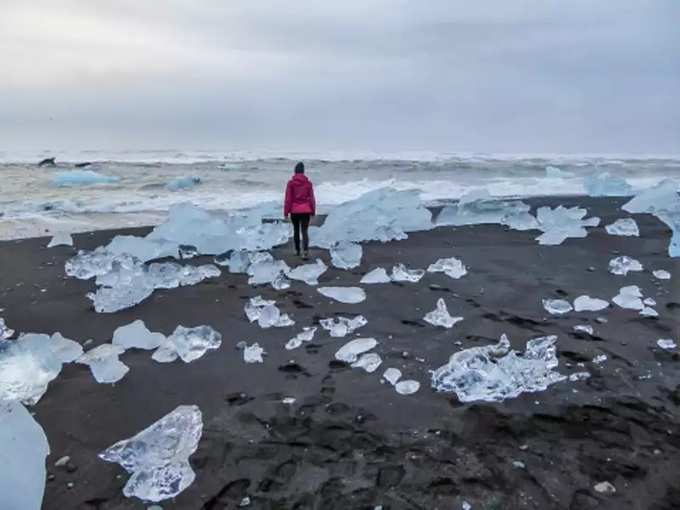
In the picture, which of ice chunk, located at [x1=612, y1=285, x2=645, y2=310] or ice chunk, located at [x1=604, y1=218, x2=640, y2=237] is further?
ice chunk, located at [x1=604, y1=218, x2=640, y2=237]

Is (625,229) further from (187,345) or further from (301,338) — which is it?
(187,345)

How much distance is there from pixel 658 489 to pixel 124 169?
3219 centimetres

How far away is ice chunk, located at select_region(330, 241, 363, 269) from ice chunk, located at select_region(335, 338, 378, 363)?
2824 mm

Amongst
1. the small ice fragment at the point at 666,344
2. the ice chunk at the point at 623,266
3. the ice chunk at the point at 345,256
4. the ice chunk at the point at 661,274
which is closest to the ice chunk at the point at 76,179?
the ice chunk at the point at 345,256

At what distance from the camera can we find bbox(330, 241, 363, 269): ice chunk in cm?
766

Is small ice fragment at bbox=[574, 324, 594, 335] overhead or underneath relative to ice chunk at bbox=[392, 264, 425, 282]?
overhead

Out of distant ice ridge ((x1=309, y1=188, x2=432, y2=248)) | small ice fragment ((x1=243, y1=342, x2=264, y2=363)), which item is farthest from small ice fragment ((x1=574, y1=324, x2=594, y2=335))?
distant ice ridge ((x1=309, y1=188, x2=432, y2=248))

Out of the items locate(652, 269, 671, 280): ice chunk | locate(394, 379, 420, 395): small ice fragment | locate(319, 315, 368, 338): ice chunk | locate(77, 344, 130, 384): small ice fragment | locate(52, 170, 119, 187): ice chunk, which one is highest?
locate(652, 269, 671, 280): ice chunk

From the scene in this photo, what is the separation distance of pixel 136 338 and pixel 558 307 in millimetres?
4099

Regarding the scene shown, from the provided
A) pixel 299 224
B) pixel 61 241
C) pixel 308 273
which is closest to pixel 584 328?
pixel 308 273

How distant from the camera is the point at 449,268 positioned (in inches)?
282

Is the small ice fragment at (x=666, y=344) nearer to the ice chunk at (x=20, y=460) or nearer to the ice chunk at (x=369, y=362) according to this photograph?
the ice chunk at (x=369, y=362)

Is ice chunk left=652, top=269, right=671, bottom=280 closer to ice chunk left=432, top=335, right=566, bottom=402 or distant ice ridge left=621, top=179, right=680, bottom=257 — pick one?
ice chunk left=432, top=335, right=566, bottom=402

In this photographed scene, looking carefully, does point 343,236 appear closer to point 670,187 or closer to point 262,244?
point 262,244
